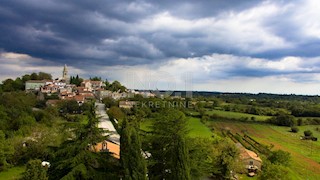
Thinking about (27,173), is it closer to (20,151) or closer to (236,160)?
(20,151)

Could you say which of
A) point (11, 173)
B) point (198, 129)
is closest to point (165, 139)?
point (11, 173)

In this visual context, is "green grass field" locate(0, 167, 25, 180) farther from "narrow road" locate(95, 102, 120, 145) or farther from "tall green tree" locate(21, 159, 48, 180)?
"tall green tree" locate(21, 159, 48, 180)

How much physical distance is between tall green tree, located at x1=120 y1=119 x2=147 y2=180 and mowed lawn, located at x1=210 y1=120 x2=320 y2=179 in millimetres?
21570

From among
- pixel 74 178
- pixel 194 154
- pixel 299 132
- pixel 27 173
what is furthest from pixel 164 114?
pixel 299 132

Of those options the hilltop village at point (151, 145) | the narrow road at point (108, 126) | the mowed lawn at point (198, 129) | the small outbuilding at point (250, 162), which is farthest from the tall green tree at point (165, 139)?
the mowed lawn at point (198, 129)

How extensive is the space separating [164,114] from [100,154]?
4.72 metres

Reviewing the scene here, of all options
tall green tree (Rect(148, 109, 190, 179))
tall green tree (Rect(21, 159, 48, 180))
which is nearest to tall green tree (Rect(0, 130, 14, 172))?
tall green tree (Rect(21, 159, 48, 180))

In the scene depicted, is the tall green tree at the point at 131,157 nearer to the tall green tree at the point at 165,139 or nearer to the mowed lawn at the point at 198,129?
the tall green tree at the point at 165,139

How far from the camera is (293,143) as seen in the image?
2343 inches

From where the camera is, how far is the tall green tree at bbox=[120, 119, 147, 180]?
14.7 metres

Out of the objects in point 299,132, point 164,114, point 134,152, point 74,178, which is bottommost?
point 299,132

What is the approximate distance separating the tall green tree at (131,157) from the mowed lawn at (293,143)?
21.6 metres

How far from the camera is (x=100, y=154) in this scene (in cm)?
1633

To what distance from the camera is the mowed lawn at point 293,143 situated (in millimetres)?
39172
